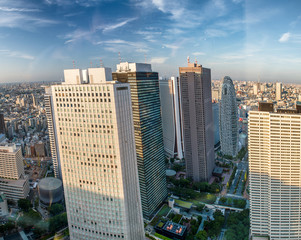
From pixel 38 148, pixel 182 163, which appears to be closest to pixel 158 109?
pixel 182 163

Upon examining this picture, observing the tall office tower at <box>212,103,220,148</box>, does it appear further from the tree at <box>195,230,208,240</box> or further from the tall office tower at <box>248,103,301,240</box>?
the tall office tower at <box>248,103,301,240</box>

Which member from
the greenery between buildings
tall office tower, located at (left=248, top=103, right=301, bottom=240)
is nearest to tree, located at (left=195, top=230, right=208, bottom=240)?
the greenery between buildings

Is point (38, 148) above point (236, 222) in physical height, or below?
above

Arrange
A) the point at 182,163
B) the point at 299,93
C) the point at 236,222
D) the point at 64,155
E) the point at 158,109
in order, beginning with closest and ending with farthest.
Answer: the point at 64,155 < the point at 299,93 < the point at 236,222 < the point at 158,109 < the point at 182,163

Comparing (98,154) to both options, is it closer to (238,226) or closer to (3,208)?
(238,226)

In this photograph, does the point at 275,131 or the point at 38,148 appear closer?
the point at 275,131

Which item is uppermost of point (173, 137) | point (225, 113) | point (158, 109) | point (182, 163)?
point (158, 109)

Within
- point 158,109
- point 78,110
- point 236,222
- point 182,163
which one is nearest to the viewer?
point 78,110

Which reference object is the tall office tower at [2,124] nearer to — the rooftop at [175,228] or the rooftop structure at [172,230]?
the rooftop structure at [172,230]

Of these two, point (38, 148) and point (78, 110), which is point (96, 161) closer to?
point (78, 110)
